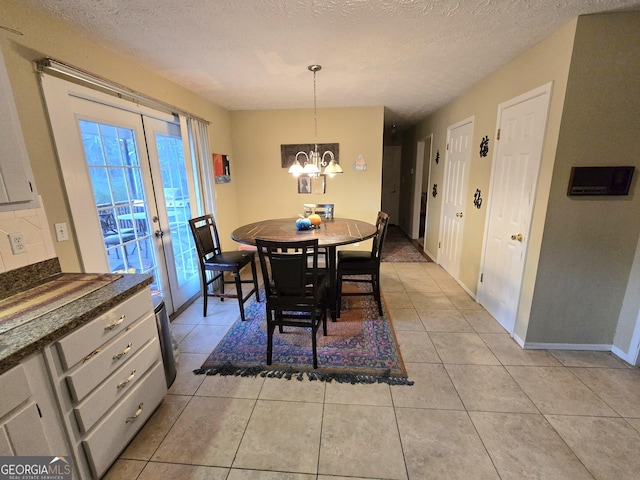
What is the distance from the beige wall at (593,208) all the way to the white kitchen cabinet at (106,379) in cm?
269

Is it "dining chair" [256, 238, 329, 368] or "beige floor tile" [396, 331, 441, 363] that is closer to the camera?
"dining chair" [256, 238, 329, 368]

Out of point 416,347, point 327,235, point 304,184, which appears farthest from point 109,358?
point 304,184

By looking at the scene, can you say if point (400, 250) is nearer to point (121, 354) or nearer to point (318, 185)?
point (318, 185)

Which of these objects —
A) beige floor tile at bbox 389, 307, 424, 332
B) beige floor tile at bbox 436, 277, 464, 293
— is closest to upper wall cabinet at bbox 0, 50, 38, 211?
beige floor tile at bbox 389, 307, 424, 332

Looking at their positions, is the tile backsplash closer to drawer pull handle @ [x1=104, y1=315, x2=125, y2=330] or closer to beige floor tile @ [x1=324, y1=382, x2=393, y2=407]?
drawer pull handle @ [x1=104, y1=315, x2=125, y2=330]

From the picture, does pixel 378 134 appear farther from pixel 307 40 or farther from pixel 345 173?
pixel 307 40

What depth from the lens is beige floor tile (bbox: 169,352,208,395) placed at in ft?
6.07

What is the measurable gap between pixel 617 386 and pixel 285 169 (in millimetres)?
4026

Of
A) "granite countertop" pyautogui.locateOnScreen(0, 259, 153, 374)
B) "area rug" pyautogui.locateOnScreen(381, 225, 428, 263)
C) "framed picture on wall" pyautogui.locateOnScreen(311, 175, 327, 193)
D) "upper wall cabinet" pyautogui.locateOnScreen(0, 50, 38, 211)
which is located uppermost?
"upper wall cabinet" pyautogui.locateOnScreen(0, 50, 38, 211)

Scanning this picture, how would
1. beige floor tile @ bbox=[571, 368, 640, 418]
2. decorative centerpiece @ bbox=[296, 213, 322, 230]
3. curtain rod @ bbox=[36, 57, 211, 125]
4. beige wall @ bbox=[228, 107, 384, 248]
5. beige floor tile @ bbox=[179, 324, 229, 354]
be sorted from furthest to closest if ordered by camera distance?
beige wall @ bbox=[228, 107, 384, 248]
decorative centerpiece @ bbox=[296, 213, 322, 230]
beige floor tile @ bbox=[179, 324, 229, 354]
beige floor tile @ bbox=[571, 368, 640, 418]
curtain rod @ bbox=[36, 57, 211, 125]

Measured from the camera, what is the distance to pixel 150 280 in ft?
5.05

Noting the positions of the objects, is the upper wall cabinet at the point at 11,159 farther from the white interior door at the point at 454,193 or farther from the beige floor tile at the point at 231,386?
the white interior door at the point at 454,193

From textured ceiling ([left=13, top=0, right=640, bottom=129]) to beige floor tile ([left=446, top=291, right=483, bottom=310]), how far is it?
2.30 metres

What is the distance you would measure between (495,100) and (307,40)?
1.86 metres
